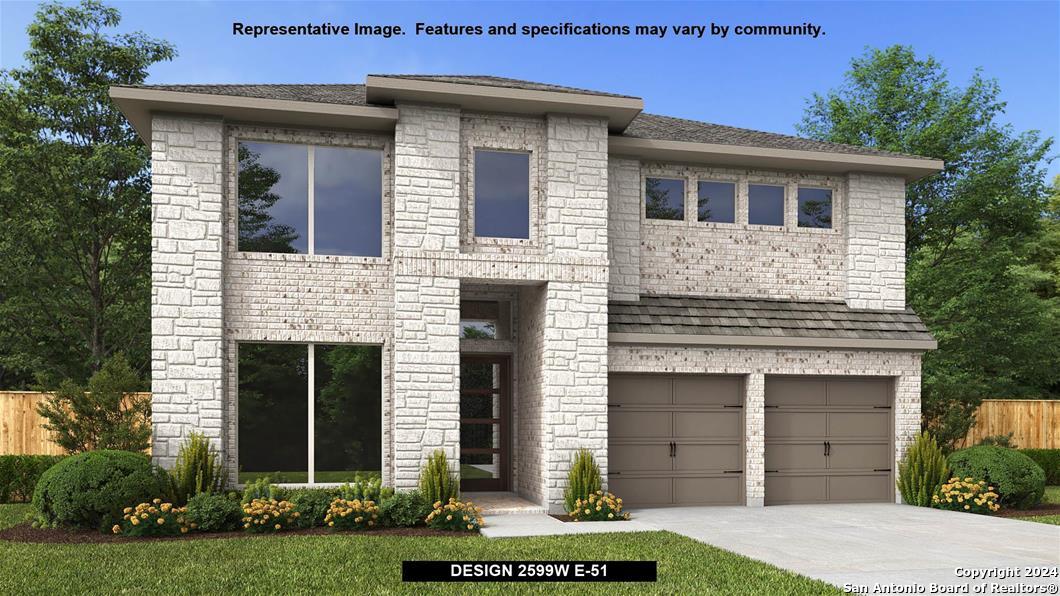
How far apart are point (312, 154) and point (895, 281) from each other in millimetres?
10877

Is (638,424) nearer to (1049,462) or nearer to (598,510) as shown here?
(598,510)

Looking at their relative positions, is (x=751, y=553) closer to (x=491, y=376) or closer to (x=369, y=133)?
(x=491, y=376)

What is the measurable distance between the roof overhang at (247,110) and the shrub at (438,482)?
206 inches

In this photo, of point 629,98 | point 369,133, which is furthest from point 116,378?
point 629,98

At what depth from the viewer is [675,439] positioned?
14.5m

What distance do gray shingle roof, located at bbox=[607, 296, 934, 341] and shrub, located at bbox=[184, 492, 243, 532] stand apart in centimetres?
634

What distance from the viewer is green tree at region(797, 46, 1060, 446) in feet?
81.9

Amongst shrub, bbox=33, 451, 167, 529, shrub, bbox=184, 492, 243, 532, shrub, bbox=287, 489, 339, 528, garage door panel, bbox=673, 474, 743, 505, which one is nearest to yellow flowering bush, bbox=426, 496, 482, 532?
shrub, bbox=287, 489, 339, 528

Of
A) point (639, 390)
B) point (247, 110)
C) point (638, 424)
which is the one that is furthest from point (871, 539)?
point (247, 110)

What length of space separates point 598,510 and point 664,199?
18.9 feet

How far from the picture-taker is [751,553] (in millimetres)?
9766

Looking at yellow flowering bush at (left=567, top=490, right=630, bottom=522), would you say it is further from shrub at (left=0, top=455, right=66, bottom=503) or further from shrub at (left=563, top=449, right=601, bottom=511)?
shrub at (left=0, top=455, right=66, bottom=503)

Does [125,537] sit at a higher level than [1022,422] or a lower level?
lower

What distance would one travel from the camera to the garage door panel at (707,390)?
14.6 meters
